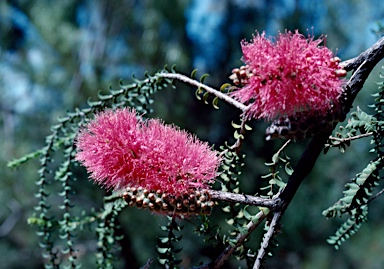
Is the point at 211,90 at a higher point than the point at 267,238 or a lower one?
higher

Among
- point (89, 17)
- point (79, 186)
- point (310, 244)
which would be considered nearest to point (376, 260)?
point (310, 244)

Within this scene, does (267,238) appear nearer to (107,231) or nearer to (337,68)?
(337,68)

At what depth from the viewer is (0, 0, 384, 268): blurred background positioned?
2434 millimetres

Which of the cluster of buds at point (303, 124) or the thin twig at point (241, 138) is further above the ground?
the thin twig at point (241, 138)

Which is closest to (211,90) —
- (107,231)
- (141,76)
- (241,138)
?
(241,138)

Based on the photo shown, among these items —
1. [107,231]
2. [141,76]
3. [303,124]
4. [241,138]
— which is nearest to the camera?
[303,124]

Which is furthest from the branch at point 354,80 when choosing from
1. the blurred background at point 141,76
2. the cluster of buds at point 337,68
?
the blurred background at point 141,76

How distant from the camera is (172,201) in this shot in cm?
35

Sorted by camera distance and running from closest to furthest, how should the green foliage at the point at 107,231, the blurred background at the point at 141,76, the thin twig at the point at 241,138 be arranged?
the thin twig at the point at 241,138 < the green foliage at the point at 107,231 < the blurred background at the point at 141,76

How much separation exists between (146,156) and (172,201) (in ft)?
0.13

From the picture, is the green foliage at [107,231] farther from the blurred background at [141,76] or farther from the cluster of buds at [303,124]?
the blurred background at [141,76]

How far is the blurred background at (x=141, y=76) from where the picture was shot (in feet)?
7.98

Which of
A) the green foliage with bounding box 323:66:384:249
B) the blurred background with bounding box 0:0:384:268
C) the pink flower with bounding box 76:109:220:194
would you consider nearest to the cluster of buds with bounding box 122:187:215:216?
the pink flower with bounding box 76:109:220:194

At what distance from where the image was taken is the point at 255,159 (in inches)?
93.7
